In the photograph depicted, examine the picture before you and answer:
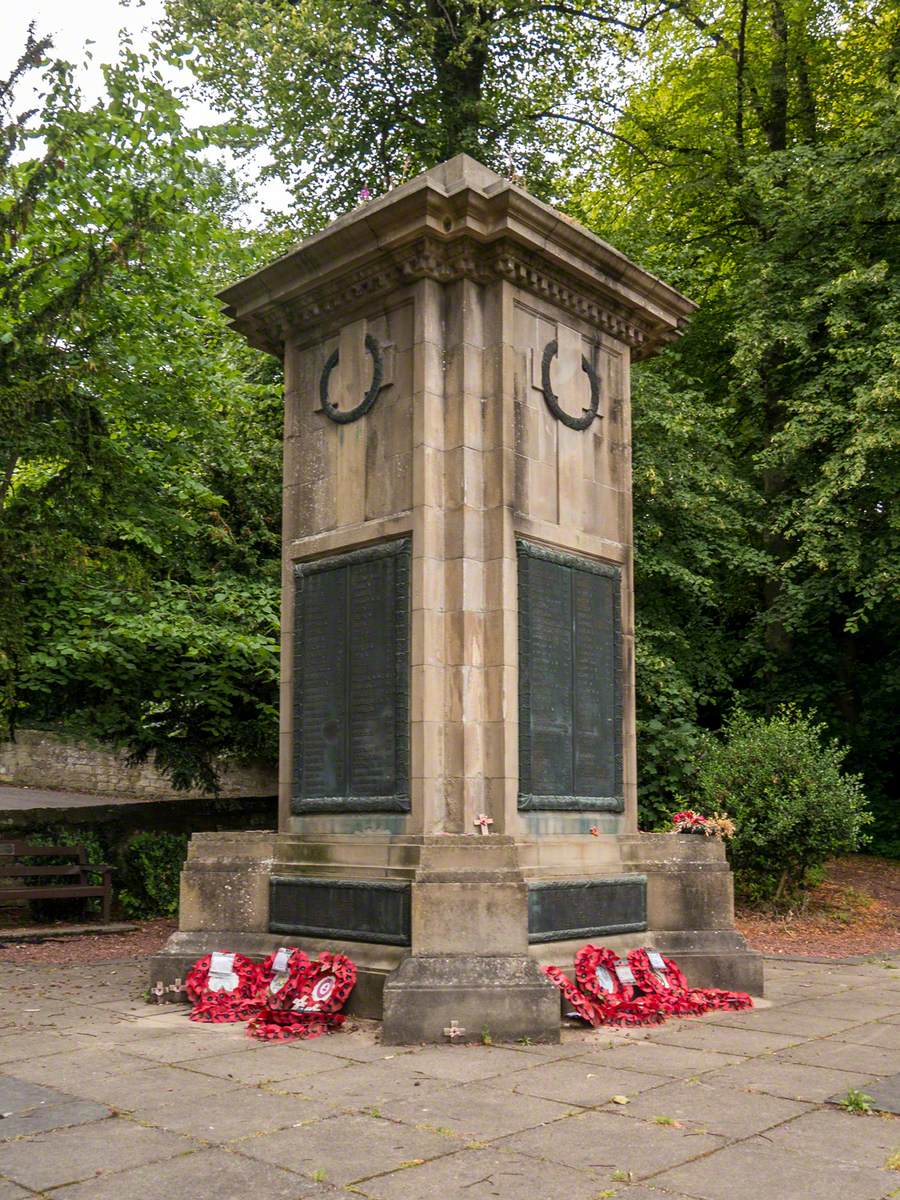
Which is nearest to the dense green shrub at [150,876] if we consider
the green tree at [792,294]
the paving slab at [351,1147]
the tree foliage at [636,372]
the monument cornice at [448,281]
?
the tree foliage at [636,372]

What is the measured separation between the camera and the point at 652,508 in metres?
17.1

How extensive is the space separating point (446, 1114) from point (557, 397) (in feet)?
18.3

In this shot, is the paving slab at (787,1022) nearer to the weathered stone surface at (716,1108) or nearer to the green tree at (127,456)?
the weathered stone surface at (716,1108)

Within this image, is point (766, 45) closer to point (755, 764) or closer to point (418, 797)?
point (755, 764)

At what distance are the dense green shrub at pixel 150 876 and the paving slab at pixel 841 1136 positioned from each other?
11.2 m

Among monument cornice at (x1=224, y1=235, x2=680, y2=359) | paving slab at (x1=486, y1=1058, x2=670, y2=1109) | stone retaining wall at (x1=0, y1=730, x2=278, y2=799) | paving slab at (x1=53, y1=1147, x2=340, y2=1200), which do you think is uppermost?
monument cornice at (x1=224, y1=235, x2=680, y2=359)

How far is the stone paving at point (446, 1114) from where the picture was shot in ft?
14.5

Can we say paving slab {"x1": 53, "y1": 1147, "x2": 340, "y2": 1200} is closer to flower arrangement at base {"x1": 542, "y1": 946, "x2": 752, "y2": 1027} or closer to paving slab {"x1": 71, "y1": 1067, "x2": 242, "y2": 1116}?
paving slab {"x1": 71, "y1": 1067, "x2": 242, "y2": 1116}

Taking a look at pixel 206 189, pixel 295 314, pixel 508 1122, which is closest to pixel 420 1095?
pixel 508 1122

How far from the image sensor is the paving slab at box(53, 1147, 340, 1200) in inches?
169

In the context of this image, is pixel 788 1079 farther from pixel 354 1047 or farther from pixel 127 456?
pixel 127 456

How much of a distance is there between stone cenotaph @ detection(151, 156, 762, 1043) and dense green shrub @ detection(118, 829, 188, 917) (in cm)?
644

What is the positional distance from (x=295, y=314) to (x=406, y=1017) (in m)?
5.72

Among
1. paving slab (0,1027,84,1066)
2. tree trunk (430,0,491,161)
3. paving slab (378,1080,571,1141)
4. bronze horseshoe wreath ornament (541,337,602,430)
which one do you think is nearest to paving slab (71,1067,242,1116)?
paving slab (0,1027,84,1066)
